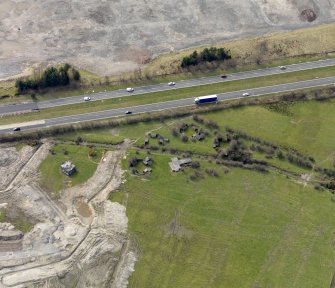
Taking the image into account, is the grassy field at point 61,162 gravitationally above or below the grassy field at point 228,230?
above

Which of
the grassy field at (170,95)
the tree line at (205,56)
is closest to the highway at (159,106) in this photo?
A: the grassy field at (170,95)

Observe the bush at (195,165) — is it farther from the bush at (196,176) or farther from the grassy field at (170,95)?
the grassy field at (170,95)

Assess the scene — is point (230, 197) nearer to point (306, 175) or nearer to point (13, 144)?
point (306, 175)

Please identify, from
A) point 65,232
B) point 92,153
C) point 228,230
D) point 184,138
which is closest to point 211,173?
point 184,138

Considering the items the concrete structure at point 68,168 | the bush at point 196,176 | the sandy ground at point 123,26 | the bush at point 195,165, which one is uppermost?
the sandy ground at point 123,26

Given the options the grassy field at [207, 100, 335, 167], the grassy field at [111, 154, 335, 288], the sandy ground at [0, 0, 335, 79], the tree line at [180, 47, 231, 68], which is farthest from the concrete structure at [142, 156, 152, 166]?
the tree line at [180, 47, 231, 68]

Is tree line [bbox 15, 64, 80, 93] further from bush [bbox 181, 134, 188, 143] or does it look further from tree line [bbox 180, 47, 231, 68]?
bush [bbox 181, 134, 188, 143]

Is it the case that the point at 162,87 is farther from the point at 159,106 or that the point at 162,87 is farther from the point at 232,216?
the point at 232,216
